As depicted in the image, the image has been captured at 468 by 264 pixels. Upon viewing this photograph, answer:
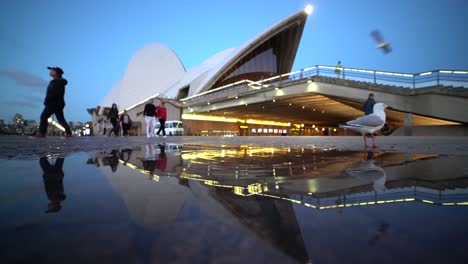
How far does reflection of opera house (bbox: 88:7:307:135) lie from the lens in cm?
3691

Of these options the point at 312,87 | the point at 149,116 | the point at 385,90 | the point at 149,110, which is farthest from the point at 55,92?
the point at 385,90

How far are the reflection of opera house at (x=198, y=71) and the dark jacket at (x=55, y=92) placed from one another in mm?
28639

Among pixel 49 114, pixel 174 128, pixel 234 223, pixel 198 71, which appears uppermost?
pixel 198 71

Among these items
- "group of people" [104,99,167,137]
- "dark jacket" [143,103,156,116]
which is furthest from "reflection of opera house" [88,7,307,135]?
"dark jacket" [143,103,156,116]

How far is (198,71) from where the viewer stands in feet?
146

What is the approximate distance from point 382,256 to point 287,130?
178 feet

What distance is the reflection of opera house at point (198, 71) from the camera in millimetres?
36906

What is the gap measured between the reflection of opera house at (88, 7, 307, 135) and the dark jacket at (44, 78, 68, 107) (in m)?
28.6

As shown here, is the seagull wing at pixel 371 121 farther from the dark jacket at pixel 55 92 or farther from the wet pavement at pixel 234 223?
the dark jacket at pixel 55 92

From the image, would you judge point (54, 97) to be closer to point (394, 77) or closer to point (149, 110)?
point (149, 110)

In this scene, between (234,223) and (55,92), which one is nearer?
(234,223)

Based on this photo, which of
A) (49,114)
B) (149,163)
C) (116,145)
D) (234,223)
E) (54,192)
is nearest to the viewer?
(234,223)

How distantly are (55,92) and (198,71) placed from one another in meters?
39.2

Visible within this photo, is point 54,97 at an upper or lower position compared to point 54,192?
upper
